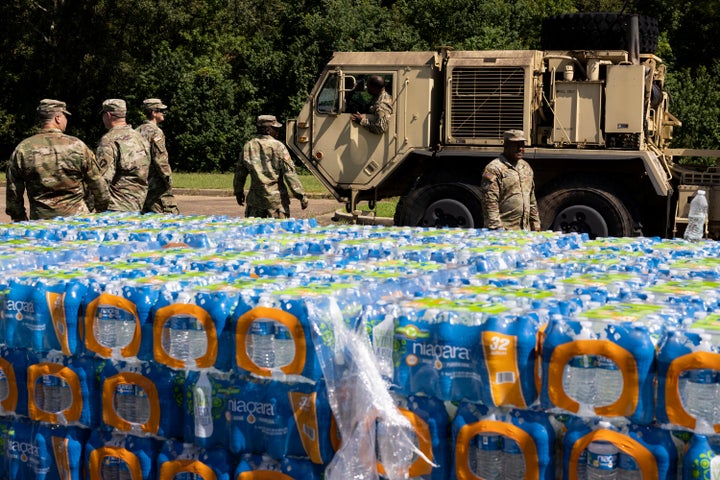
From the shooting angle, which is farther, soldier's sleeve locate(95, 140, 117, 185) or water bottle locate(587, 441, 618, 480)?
soldier's sleeve locate(95, 140, 117, 185)

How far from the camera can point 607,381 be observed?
10.6ft

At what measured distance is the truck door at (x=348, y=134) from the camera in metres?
15.0

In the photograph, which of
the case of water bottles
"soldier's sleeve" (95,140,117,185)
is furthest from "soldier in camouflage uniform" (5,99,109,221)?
the case of water bottles

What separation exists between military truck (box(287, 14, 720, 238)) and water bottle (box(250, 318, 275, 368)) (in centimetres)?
1062

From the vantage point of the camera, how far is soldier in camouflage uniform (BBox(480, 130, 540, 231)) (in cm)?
934

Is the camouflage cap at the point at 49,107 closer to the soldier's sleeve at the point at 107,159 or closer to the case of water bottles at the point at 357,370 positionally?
the soldier's sleeve at the point at 107,159

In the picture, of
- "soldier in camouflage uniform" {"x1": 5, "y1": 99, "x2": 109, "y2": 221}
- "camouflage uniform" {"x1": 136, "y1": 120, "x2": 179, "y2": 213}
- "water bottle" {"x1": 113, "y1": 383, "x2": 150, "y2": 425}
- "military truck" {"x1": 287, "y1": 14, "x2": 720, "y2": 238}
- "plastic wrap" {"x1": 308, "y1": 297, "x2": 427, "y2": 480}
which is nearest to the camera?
"plastic wrap" {"x1": 308, "y1": 297, "x2": 427, "y2": 480}

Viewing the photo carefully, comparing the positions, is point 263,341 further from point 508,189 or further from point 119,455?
point 508,189

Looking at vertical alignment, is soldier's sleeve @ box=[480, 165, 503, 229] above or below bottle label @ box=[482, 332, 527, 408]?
above

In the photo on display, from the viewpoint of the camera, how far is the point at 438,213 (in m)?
14.4

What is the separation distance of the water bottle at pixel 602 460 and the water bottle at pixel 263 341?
3.75 feet

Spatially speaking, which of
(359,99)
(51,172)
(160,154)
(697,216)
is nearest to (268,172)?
(160,154)

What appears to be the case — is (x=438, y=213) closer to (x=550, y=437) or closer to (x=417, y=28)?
(x=550, y=437)

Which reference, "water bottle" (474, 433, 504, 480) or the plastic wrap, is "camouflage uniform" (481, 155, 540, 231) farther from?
"water bottle" (474, 433, 504, 480)
